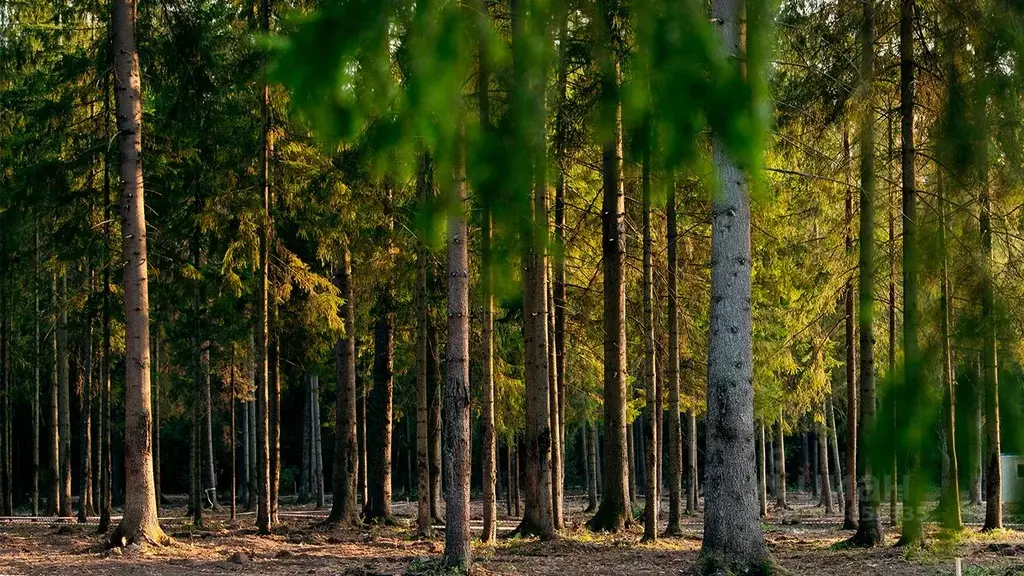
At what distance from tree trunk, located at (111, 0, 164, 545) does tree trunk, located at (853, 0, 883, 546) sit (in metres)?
9.39

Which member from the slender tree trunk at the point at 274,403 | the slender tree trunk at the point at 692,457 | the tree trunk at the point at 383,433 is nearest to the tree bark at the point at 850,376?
the slender tree trunk at the point at 692,457

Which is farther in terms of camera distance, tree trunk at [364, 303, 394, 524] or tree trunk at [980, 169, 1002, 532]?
tree trunk at [364, 303, 394, 524]

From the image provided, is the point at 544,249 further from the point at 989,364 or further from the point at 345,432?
the point at 345,432

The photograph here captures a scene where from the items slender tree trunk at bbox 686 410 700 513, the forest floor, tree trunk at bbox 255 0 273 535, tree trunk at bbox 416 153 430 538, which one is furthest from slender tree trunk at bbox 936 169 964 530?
slender tree trunk at bbox 686 410 700 513

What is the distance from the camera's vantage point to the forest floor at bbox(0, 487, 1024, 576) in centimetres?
1262

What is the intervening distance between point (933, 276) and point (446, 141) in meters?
1.07

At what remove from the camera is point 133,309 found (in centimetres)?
1468

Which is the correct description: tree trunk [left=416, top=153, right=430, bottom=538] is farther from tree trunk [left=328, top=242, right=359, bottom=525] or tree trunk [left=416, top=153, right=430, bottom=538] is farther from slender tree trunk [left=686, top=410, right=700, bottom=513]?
slender tree trunk [left=686, top=410, right=700, bottom=513]

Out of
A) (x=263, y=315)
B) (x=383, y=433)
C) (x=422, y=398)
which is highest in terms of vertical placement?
(x=263, y=315)

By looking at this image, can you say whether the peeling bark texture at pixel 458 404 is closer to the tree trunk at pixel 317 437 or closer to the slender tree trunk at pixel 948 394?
the slender tree trunk at pixel 948 394

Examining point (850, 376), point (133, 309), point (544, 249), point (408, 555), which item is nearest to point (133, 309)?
point (133, 309)

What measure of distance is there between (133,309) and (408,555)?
16.9ft

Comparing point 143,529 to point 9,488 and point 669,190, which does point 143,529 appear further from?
point 9,488

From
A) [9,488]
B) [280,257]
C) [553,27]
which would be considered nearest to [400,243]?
[280,257]
